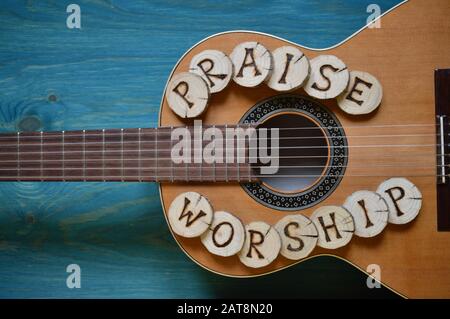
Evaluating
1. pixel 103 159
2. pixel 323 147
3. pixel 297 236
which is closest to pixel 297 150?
pixel 323 147

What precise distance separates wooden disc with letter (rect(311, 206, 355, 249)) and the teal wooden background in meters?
0.22

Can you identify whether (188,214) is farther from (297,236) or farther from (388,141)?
(388,141)

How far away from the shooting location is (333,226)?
0.82 metres

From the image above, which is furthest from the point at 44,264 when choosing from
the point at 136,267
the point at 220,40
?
the point at 220,40

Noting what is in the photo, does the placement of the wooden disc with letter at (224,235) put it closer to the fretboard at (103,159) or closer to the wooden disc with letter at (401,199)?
the fretboard at (103,159)

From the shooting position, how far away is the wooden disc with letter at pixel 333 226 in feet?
2.68

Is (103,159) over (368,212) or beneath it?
over

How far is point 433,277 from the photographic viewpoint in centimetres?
84

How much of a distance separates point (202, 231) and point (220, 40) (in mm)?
408

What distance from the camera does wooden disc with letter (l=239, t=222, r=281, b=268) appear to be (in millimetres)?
823

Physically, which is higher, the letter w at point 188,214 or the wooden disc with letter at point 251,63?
the wooden disc with letter at point 251,63

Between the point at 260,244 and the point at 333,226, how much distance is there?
152 millimetres

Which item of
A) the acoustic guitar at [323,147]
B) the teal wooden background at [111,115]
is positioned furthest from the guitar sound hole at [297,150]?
the teal wooden background at [111,115]

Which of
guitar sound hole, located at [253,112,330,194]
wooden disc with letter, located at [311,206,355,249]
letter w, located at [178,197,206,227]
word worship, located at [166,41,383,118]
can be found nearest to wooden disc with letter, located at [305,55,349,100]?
word worship, located at [166,41,383,118]
